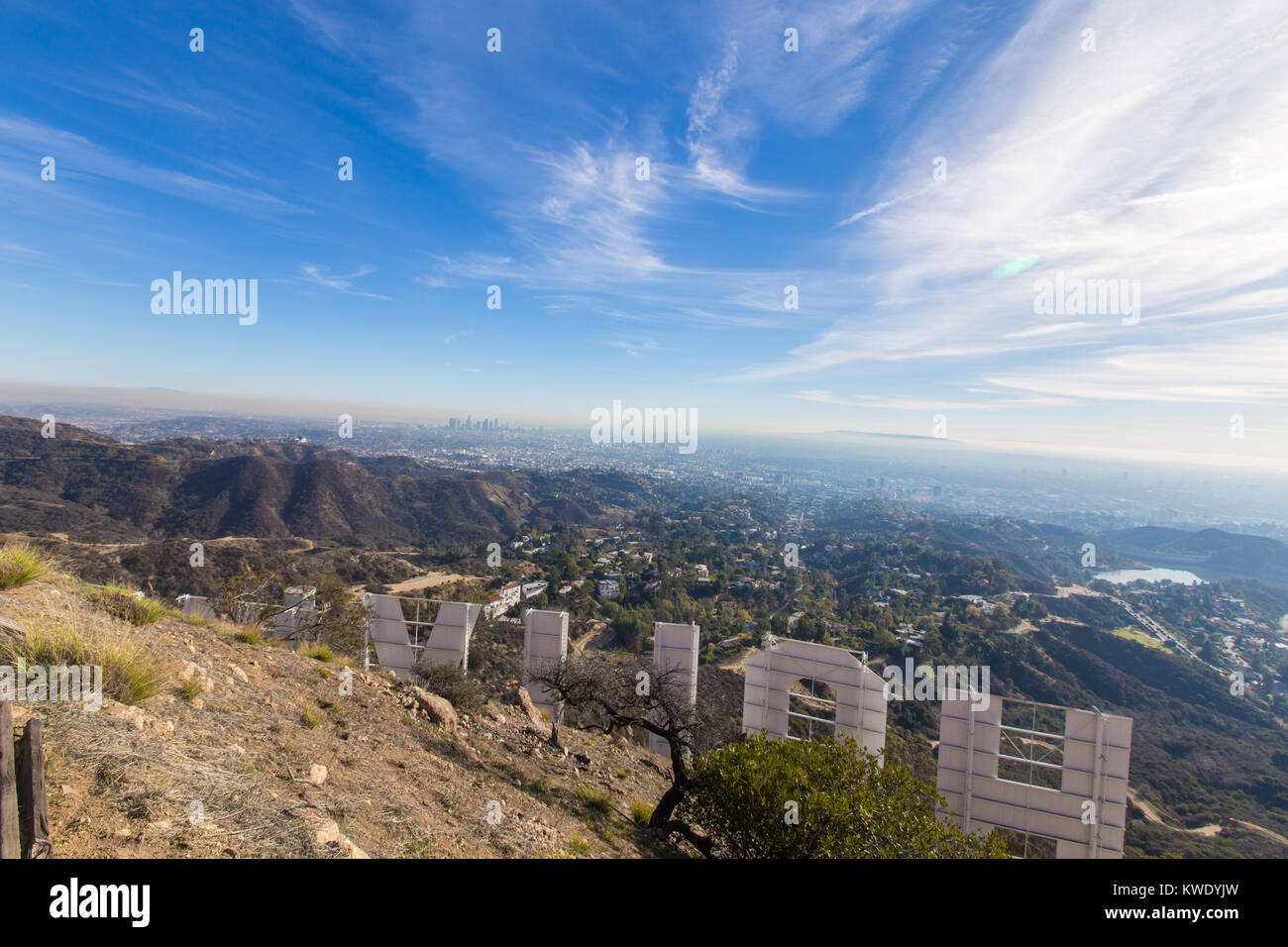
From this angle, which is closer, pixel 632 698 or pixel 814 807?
pixel 814 807

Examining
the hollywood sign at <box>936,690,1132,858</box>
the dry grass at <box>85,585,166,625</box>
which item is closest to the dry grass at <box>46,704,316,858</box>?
the dry grass at <box>85,585,166,625</box>

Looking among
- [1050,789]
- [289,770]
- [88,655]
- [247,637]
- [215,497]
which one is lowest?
[1050,789]

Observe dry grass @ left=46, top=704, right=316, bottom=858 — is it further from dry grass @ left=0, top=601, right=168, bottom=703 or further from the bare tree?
the bare tree

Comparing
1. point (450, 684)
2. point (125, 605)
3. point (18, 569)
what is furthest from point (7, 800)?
point (450, 684)

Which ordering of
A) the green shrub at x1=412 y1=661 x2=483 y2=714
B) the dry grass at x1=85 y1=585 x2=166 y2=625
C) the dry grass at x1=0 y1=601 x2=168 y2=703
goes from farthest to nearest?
the green shrub at x1=412 y1=661 x2=483 y2=714 < the dry grass at x1=85 y1=585 x2=166 y2=625 < the dry grass at x1=0 y1=601 x2=168 y2=703

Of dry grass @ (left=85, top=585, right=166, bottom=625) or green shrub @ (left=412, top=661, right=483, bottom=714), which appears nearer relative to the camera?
dry grass @ (left=85, top=585, right=166, bottom=625)

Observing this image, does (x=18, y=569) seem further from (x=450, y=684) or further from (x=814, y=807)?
(x=814, y=807)

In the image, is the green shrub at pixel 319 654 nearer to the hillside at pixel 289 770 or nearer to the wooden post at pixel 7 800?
the hillside at pixel 289 770
